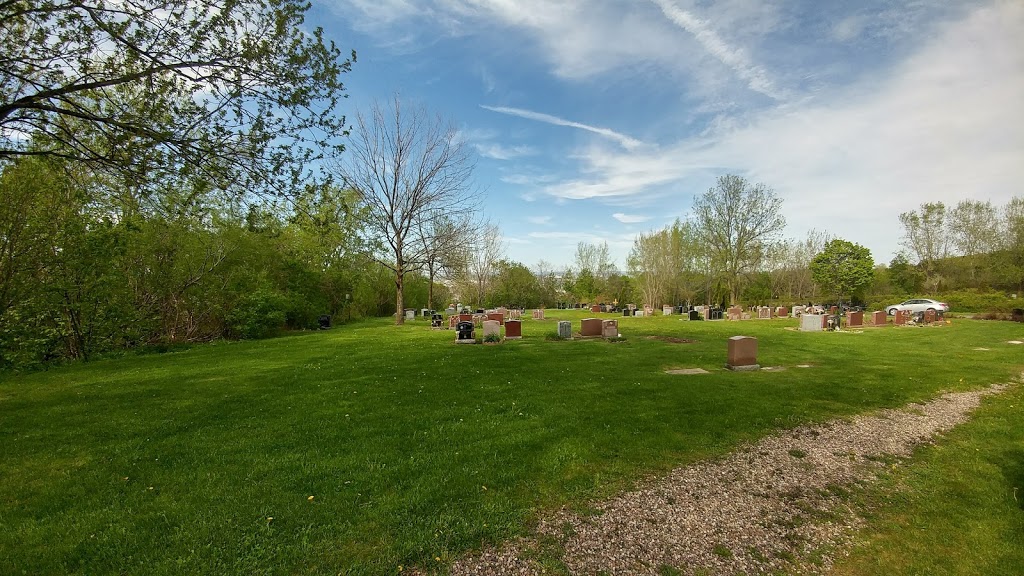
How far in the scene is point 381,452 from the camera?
4.70 m

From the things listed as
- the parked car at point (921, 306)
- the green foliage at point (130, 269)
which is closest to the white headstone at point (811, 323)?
the parked car at point (921, 306)

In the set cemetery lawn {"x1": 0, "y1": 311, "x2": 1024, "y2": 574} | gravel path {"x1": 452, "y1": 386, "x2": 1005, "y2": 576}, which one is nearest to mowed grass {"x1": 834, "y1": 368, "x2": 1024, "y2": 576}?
cemetery lawn {"x1": 0, "y1": 311, "x2": 1024, "y2": 574}

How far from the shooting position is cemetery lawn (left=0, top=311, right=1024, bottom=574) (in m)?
3.03

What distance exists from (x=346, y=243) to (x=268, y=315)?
38.1ft

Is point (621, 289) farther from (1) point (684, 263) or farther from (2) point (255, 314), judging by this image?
(2) point (255, 314)

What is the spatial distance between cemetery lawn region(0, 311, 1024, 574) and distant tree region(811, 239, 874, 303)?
29602 mm

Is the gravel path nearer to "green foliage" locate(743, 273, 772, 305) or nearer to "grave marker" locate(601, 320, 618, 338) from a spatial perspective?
"grave marker" locate(601, 320, 618, 338)

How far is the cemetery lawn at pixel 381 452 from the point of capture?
3025mm

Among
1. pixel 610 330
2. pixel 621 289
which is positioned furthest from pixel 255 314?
pixel 621 289

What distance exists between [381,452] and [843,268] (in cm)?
4311

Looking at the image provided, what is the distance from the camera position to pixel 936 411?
6512mm

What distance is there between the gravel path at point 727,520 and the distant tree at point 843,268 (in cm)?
3818

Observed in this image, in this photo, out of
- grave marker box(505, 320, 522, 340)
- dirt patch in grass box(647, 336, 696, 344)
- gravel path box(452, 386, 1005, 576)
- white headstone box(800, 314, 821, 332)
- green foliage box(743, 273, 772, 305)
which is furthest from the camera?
green foliage box(743, 273, 772, 305)

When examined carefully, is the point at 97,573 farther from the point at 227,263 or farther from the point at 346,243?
the point at 346,243
